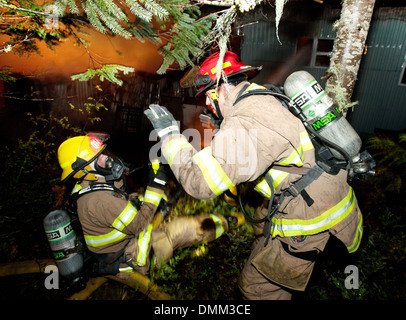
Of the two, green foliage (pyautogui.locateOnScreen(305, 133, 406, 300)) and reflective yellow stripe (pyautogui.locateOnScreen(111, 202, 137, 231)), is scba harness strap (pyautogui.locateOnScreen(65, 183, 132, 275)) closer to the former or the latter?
reflective yellow stripe (pyautogui.locateOnScreen(111, 202, 137, 231))

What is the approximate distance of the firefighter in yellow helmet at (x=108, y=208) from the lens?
2.88m

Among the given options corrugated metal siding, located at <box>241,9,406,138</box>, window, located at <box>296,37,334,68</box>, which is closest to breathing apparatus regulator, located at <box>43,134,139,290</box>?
corrugated metal siding, located at <box>241,9,406,138</box>

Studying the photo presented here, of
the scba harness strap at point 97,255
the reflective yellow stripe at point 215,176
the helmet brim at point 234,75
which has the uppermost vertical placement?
the helmet brim at point 234,75

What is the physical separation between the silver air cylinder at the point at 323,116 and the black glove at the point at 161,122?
118 cm

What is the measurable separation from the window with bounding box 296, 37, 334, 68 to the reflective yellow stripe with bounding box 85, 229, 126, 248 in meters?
11.6

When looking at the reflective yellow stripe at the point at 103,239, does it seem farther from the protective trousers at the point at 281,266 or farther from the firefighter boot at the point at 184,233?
the protective trousers at the point at 281,266

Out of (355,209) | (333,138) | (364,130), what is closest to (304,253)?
(355,209)

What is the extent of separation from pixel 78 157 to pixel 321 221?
298 centimetres

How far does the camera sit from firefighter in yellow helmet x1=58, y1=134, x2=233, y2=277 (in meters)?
2.88

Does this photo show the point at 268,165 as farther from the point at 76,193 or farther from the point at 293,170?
the point at 76,193

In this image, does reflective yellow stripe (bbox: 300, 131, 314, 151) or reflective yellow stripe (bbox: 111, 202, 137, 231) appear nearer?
reflective yellow stripe (bbox: 300, 131, 314, 151)

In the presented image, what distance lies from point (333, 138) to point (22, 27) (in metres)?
3.36

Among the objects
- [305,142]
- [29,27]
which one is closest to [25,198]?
[29,27]

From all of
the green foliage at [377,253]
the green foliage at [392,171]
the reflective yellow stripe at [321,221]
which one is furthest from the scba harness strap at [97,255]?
the green foliage at [392,171]
